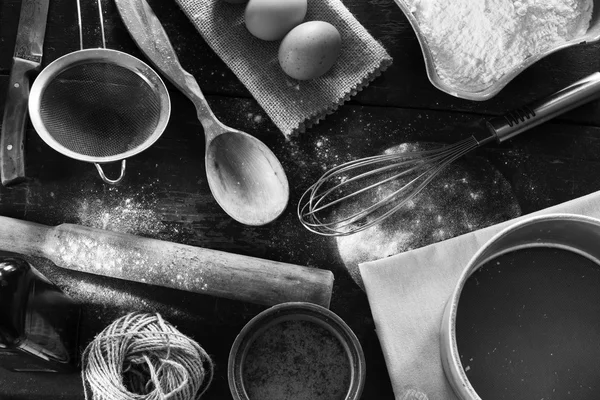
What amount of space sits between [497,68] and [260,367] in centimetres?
55

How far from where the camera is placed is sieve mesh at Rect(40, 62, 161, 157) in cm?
93

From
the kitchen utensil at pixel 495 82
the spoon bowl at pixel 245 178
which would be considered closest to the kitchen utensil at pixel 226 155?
the spoon bowl at pixel 245 178

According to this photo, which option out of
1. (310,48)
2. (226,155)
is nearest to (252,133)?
(226,155)

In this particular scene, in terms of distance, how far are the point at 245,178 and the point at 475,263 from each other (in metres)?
0.39

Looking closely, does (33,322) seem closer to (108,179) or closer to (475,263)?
(108,179)

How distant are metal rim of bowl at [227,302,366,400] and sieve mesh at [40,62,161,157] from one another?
1.07 feet

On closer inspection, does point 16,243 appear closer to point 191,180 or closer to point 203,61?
point 191,180

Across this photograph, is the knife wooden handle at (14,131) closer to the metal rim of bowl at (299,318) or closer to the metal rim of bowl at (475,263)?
the metal rim of bowl at (299,318)

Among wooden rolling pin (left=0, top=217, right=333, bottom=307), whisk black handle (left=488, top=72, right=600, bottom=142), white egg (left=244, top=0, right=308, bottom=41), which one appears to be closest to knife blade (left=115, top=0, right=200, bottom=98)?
white egg (left=244, top=0, right=308, bottom=41)

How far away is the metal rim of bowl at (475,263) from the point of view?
0.69 m

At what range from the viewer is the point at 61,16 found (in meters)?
1.01

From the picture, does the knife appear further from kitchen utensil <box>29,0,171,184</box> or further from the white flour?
the white flour

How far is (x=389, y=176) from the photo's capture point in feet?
3.27

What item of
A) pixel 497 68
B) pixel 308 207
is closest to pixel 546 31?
pixel 497 68
